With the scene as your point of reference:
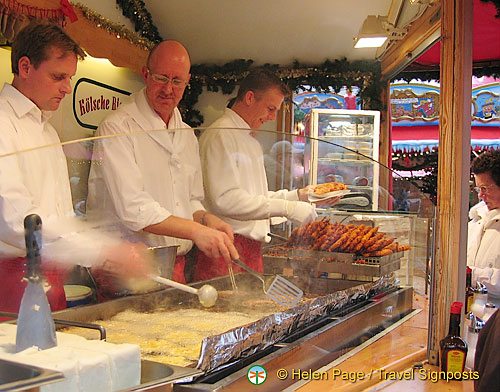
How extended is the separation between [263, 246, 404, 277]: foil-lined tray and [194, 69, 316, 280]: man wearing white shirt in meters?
0.07

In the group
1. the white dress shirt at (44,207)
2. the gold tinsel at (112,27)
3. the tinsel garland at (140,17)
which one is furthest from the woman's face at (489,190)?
the tinsel garland at (140,17)

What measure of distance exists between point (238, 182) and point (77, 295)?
1.43 feet

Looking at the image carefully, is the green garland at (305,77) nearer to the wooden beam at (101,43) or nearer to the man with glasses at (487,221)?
the wooden beam at (101,43)

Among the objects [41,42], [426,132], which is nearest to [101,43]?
[41,42]

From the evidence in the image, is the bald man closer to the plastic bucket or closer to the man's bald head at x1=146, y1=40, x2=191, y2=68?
the plastic bucket

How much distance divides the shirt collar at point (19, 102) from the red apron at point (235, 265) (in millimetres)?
742

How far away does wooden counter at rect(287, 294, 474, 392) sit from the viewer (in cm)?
139

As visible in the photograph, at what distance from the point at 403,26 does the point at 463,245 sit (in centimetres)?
281

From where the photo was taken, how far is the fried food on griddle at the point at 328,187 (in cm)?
156

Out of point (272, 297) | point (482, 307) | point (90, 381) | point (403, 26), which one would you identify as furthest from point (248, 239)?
point (403, 26)

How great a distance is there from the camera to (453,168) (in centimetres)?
182

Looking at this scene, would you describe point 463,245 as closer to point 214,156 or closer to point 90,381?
point 214,156

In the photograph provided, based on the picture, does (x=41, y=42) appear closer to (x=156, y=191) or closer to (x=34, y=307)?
(x=156, y=191)

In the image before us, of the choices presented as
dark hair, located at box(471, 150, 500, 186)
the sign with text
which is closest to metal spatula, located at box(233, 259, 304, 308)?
dark hair, located at box(471, 150, 500, 186)
